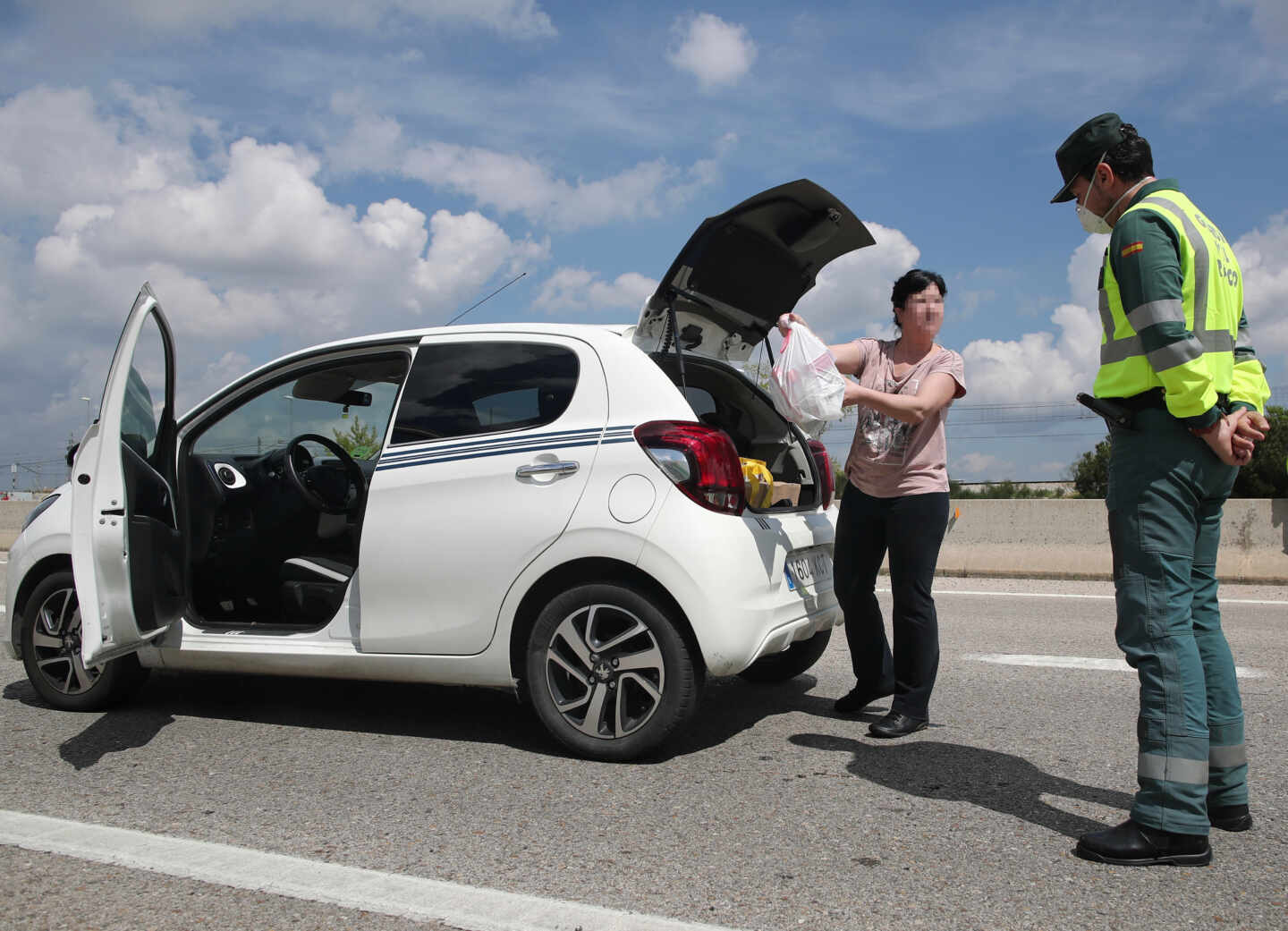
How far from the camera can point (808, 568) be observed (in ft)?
14.4

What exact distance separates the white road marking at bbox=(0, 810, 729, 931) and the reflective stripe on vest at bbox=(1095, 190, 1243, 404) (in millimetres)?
1939

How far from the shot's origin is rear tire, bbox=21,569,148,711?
15.6ft

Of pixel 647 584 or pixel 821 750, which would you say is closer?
pixel 647 584

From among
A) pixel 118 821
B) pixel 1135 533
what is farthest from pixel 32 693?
pixel 1135 533

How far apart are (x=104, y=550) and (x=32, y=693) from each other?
177cm

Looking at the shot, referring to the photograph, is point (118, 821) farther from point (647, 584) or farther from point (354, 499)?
point (354, 499)

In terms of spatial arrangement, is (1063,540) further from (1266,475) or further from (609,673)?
(1266,475)

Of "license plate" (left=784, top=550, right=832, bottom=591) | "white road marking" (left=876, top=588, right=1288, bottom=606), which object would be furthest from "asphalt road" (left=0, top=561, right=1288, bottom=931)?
"white road marking" (left=876, top=588, right=1288, bottom=606)

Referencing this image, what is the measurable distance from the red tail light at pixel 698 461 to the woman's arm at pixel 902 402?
1.67ft

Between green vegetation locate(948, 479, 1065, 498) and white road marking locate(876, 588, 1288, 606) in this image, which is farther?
green vegetation locate(948, 479, 1065, 498)

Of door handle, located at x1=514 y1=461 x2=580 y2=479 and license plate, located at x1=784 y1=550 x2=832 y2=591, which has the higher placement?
door handle, located at x1=514 y1=461 x2=580 y2=479

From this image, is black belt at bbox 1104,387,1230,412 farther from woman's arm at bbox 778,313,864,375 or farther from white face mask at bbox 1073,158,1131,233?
woman's arm at bbox 778,313,864,375

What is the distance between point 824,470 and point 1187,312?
241 cm

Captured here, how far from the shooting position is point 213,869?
A: 289 cm
